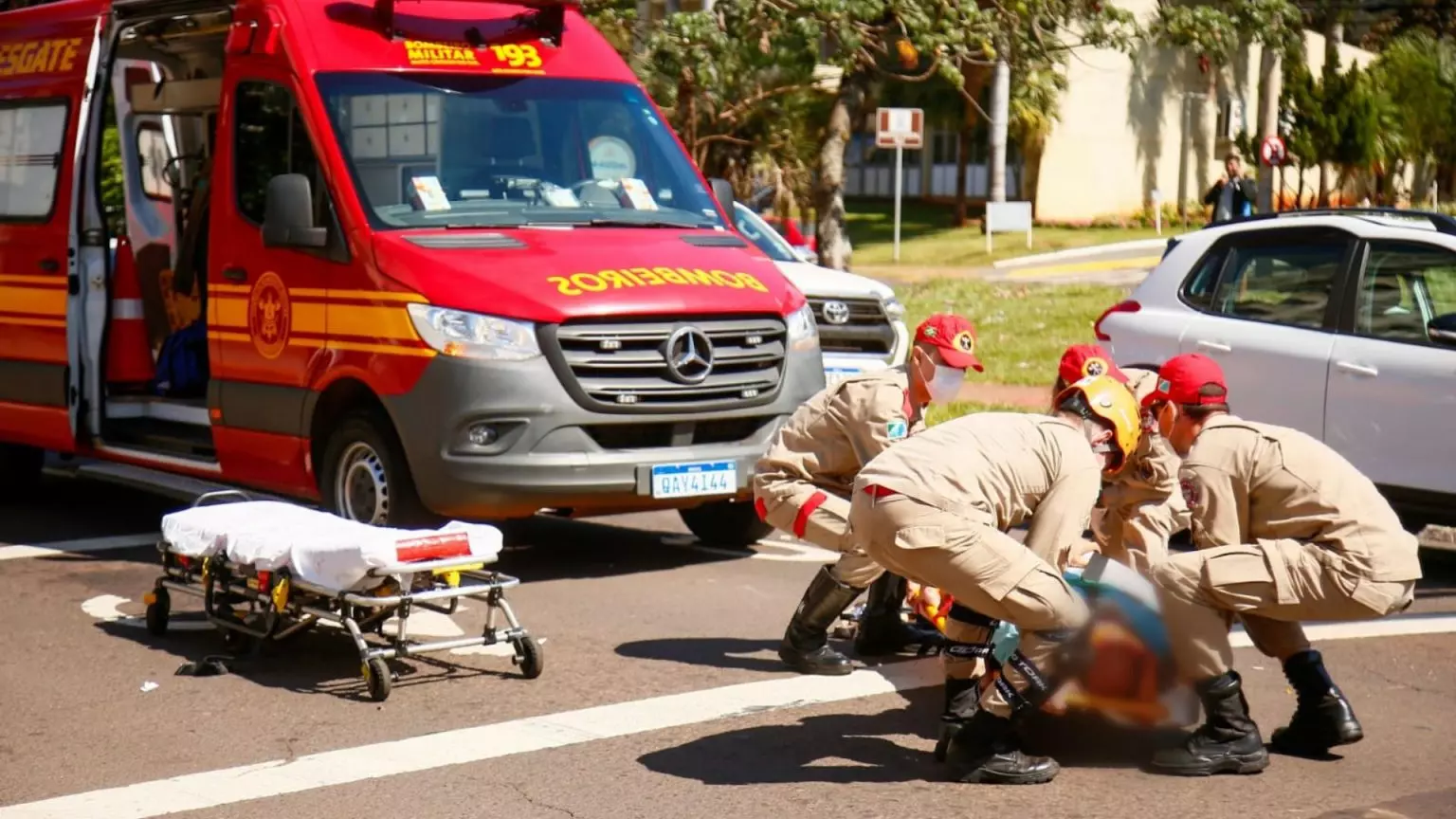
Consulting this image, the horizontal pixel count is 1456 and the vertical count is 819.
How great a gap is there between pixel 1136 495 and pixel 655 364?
2.94 meters

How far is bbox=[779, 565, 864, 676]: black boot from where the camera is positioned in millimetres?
7488

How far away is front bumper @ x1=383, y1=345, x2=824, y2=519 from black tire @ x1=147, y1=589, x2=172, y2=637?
128 cm

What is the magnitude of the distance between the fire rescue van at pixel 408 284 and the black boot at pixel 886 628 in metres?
1.45

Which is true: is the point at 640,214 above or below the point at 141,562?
above

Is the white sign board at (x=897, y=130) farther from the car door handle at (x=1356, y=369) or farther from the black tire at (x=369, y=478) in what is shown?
the black tire at (x=369, y=478)

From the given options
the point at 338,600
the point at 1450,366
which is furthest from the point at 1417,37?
the point at 338,600

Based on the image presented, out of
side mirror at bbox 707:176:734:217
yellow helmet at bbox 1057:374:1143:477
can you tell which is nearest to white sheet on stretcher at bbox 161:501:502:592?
yellow helmet at bbox 1057:374:1143:477

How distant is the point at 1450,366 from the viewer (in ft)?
30.8

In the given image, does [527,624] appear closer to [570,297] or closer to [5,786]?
[570,297]

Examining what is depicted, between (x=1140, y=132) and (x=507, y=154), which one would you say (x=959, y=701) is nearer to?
(x=507, y=154)

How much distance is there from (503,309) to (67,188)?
3.55m

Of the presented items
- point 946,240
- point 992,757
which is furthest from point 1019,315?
point 946,240

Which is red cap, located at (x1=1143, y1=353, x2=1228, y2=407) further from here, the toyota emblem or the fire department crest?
the toyota emblem

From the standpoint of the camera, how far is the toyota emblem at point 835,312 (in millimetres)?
14547
